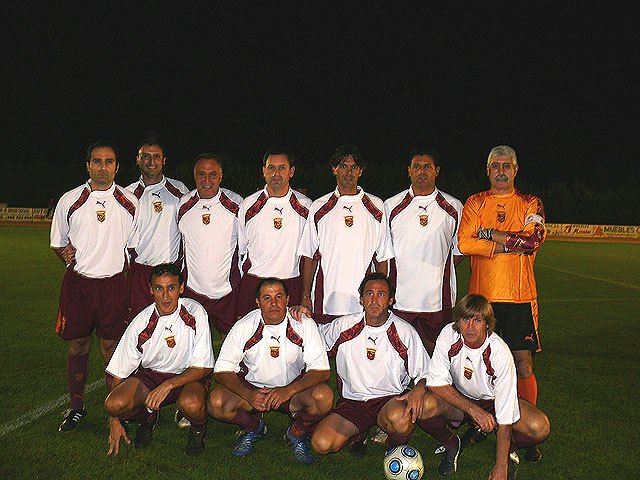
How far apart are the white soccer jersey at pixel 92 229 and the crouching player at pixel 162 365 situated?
544mm

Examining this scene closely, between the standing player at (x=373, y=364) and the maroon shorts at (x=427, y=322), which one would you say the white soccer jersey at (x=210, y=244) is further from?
the maroon shorts at (x=427, y=322)

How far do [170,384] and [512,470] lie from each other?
2.04 metres

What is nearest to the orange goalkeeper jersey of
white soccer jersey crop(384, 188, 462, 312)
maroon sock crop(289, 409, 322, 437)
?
white soccer jersey crop(384, 188, 462, 312)

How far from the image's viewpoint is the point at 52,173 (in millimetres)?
28703

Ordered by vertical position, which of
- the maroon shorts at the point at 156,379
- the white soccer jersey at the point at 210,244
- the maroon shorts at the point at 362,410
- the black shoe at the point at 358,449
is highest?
the white soccer jersey at the point at 210,244

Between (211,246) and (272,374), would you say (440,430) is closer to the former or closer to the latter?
(272,374)

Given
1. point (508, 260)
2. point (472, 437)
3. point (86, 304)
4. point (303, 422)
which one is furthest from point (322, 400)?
point (86, 304)

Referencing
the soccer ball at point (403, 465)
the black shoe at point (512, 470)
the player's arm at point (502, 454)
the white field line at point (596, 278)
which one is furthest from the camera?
the white field line at point (596, 278)

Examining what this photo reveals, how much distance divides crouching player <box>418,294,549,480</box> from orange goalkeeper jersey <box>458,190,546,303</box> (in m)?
0.50

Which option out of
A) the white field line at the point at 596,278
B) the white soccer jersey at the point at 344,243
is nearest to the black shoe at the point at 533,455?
the white soccer jersey at the point at 344,243

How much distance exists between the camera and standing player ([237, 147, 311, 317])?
16.4 feet

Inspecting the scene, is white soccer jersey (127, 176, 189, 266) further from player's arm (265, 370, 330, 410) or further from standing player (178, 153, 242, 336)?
player's arm (265, 370, 330, 410)

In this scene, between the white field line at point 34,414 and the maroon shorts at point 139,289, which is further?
the maroon shorts at point 139,289

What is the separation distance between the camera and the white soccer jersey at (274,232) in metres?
5.00
